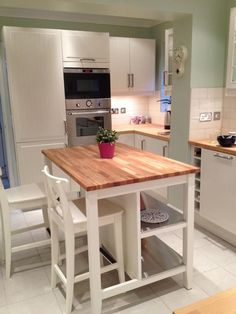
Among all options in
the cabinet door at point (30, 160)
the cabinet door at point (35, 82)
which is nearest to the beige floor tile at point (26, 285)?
the cabinet door at point (30, 160)

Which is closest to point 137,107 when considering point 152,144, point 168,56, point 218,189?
point 152,144

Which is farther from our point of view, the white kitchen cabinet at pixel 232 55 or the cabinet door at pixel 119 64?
the cabinet door at pixel 119 64

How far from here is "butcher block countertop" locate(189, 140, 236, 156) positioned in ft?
8.68

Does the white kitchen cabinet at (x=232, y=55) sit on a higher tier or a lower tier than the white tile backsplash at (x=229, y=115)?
higher

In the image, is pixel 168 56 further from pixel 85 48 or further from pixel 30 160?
pixel 30 160

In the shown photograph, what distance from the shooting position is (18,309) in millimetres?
2039

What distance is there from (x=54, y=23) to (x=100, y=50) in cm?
77

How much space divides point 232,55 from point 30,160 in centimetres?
252

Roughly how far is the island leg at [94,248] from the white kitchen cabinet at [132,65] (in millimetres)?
2684

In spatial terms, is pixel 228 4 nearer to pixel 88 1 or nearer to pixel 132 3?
pixel 132 3

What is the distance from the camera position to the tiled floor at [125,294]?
6.68 ft

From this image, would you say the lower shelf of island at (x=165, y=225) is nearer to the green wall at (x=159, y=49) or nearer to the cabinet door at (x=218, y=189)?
the cabinet door at (x=218, y=189)


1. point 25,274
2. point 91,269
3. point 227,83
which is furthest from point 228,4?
point 25,274

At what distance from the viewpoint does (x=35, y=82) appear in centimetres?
342
